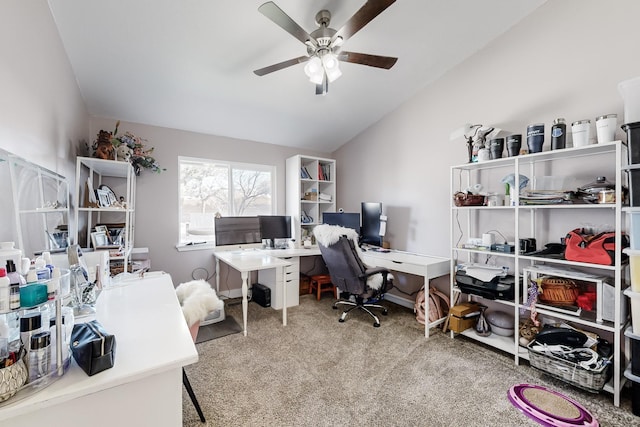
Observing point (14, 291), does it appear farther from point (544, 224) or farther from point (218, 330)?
point (544, 224)

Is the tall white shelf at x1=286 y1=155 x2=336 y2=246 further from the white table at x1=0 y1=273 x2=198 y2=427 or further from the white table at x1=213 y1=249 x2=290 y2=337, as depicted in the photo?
the white table at x1=0 y1=273 x2=198 y2=427

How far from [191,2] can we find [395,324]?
3296mm

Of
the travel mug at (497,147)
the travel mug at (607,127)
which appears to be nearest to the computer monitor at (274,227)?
the travel mug at (497,147)

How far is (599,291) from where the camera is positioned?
189cm

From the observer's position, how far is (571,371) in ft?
6.04

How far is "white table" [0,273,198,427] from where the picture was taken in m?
0.74

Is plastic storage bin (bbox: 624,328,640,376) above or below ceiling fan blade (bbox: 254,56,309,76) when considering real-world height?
below

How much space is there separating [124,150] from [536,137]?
349 cm

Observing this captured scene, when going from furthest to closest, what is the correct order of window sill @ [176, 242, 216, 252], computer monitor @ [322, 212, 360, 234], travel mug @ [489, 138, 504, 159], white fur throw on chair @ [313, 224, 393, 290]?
computer monitor @ [322, 212, 360, 234]
window sill @ [176, 242, 216, 252]
white fur throw on chair @ [313, 224, 393, 290]
travel mug @ [489, 138, 504, 159]

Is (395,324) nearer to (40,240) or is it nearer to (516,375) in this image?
(516,375)

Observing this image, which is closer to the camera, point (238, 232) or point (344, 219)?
point (238, 232)

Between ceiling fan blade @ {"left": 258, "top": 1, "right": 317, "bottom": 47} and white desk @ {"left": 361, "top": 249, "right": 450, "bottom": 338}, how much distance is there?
6.75ft

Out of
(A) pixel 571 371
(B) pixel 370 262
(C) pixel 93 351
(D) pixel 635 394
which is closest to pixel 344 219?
(B) pixel 370 262

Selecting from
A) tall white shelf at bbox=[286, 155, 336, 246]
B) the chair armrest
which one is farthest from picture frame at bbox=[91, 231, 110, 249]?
the chair armrest
